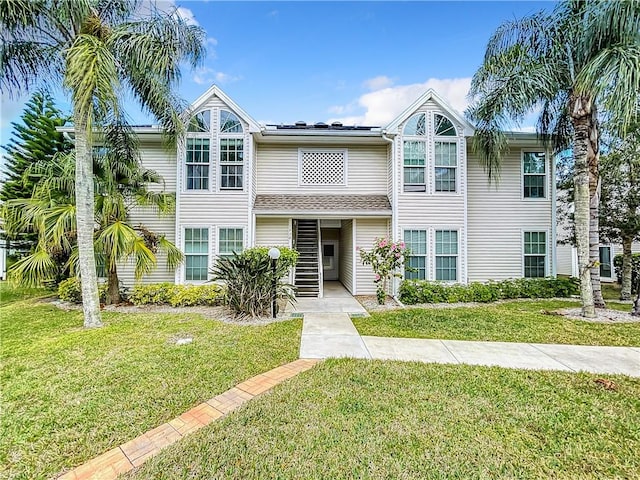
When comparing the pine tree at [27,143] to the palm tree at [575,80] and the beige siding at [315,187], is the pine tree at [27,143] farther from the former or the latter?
the palm tree at [575,80]

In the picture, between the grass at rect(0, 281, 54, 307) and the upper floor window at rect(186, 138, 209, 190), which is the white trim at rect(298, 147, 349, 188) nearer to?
the upper floor window at rect(186, 138, 209, 190)

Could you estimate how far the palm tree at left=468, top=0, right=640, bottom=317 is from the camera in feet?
22.0

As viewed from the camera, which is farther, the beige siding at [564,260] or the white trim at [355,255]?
the beige siding at [564,260]

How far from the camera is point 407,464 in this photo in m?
2.68

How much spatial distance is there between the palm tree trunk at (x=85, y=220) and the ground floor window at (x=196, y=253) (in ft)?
11.9

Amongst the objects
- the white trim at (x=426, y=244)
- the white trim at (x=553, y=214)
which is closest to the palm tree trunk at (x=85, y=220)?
the white trim at (x=426, y=244)

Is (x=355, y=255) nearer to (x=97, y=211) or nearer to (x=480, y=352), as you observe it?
(x=480, y=352)

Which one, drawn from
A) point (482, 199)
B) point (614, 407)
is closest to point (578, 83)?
point (482, 199)

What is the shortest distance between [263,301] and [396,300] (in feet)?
15.7

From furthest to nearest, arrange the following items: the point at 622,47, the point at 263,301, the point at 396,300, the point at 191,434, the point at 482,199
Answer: the point at 482,199
the point at 396,300
the point at 263,301
the point at 622,47
the point at 191,434

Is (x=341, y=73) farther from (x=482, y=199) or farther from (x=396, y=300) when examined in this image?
(x=396, y=300)

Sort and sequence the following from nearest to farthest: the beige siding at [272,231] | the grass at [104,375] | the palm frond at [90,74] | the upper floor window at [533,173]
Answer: the grass at [104,375] < the palm frond at [90,74] < the beige siding at [272,231] < the upper floor window at [533,173]

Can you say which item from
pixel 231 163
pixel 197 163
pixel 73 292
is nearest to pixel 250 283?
pixel 231 163

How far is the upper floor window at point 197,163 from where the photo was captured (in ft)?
35.2
